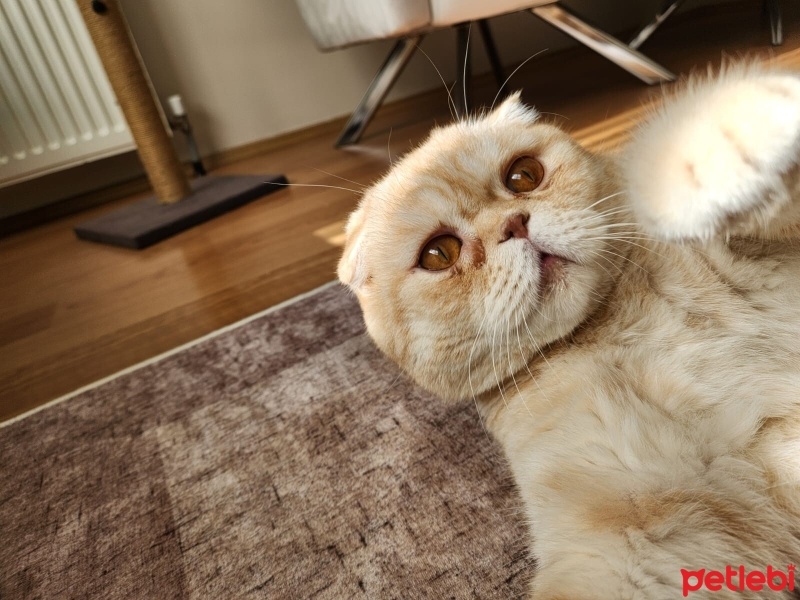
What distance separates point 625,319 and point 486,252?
18 centimetres

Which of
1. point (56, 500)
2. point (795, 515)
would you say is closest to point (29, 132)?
point (56, 500)

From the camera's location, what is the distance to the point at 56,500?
0.84 metres

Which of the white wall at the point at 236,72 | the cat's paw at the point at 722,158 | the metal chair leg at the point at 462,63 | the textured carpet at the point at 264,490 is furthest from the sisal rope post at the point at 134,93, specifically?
the cat's paw at the point at 722,158

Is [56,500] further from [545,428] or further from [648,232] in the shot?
[648,232]

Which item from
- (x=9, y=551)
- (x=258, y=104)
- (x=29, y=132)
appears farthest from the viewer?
(x=258, y=104)

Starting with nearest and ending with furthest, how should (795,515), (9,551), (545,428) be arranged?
1. (795,515)
2. (545,428)
3. (9,551)

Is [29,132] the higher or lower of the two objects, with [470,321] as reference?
higher

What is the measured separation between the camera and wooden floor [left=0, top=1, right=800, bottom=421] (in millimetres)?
1342

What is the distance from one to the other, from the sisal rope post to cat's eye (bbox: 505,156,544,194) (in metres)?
1.92

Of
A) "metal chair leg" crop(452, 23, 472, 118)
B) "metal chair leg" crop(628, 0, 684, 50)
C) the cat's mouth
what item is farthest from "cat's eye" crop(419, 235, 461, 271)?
"metal chair leg" crop(628, 0, 684, 50)

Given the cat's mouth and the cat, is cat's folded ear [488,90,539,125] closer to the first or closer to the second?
the cat

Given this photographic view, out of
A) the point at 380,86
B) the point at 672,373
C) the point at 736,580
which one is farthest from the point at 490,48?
the point at 736,580

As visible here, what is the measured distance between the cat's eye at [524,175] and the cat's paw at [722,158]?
18 cm

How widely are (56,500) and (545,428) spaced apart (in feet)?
2.37
